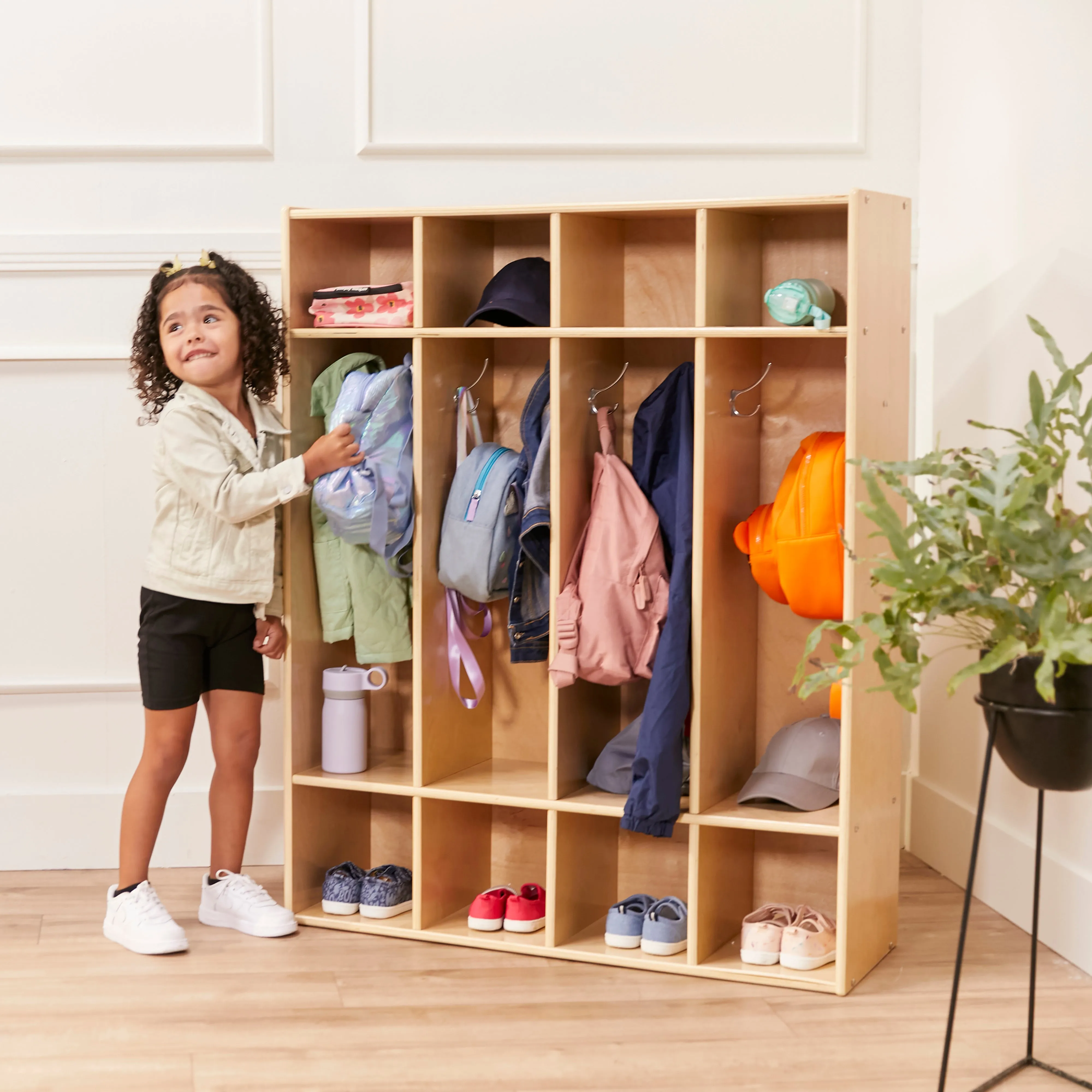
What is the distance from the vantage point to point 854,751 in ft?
8.07

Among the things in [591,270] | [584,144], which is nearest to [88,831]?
[591,270]

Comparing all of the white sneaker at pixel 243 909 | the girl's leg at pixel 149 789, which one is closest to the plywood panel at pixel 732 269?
the girl's leg at pixel 149 789

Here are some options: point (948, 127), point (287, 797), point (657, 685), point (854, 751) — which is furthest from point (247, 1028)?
point (948, 127)

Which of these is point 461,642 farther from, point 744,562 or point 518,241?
point 518,241

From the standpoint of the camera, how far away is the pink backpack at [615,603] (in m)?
2.59

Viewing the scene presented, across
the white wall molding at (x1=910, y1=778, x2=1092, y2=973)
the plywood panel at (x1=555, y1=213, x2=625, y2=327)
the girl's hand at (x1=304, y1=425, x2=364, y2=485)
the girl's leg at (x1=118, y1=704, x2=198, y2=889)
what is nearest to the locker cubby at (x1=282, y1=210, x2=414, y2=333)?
the girl's hand at (x1=304, y1=425, x2=364, y2=485)

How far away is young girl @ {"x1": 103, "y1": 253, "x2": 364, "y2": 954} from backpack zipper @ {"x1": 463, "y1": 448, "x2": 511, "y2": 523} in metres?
0.25

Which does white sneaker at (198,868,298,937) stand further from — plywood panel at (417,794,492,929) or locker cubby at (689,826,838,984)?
locker cubby at (689,826,838,984)

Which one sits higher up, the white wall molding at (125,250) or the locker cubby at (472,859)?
the white wall molding at (125,250)

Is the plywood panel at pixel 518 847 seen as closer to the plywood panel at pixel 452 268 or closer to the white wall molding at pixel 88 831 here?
the white wall molding at pixel 88 831

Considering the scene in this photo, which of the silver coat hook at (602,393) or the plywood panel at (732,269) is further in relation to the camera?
the silver coat hook at (602,393)

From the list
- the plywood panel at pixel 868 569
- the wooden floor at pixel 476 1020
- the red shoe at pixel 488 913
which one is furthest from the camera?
the red shoe at pixel 488 913

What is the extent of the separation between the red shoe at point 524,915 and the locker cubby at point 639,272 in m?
1.24

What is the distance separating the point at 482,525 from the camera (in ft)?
8.88
